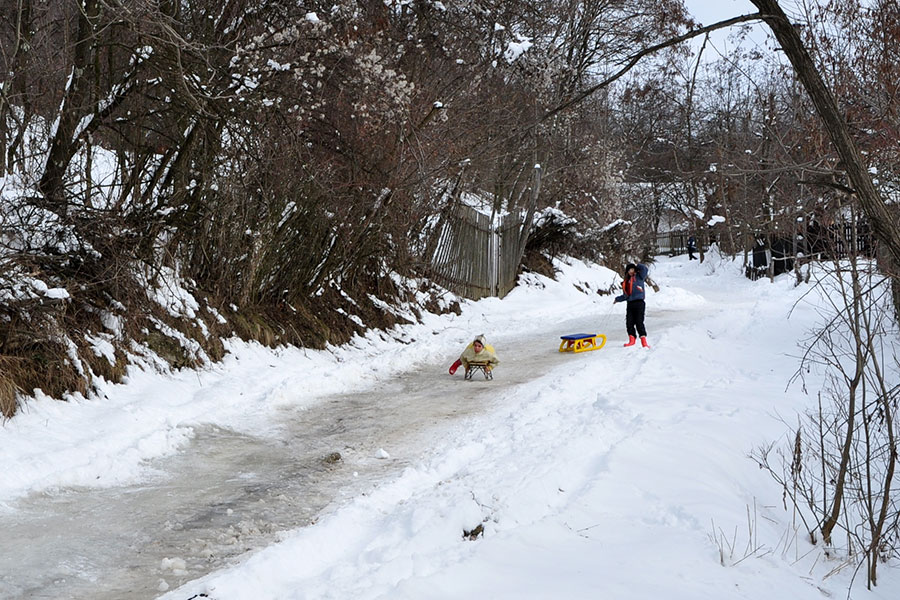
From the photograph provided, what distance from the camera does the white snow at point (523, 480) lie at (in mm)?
4352

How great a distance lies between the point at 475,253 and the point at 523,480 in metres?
13.6

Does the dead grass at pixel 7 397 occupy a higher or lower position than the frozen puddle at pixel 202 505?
higher

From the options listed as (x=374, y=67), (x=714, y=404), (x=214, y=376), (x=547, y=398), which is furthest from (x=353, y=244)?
(x=714, y=404)

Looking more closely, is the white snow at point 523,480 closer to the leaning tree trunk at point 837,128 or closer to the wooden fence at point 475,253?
the leaning tree trunk at point 837,128

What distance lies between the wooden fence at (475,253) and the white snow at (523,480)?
21.2ft

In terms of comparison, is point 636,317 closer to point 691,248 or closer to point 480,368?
point 480,368

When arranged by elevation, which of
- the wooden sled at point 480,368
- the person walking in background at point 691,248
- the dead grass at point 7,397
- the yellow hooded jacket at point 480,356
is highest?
the person walking in background at point 691,248

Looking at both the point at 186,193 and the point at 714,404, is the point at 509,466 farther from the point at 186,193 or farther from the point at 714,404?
the point at 186,193

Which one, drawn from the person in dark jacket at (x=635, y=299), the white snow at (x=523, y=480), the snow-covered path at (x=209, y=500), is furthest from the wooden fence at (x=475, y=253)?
the snow-covered path at (x=209, y=500)

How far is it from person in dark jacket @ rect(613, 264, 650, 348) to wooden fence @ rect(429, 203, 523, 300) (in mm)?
5271

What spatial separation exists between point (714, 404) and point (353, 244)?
22.6ft

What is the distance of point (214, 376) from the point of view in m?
9.44

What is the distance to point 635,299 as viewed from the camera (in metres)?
13.3

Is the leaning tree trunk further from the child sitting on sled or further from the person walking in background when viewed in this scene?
the person walking in background
